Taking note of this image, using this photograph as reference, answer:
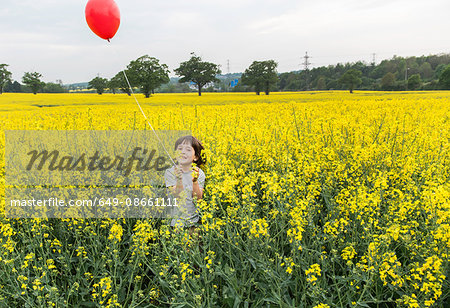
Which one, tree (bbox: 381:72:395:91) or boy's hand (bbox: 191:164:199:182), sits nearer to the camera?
boy's hand (bbox: 191:164:199:182)

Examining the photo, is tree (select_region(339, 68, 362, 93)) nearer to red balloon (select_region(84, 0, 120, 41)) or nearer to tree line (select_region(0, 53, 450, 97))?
tree line (select_region(0, 53, 450, 97))

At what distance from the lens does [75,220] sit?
8.20ft

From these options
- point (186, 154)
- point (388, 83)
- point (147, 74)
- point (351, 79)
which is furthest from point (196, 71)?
point (186, 154)

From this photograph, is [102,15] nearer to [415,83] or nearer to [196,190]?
[196,190]

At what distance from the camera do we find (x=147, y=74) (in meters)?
32.5

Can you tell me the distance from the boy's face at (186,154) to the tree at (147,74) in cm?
2890

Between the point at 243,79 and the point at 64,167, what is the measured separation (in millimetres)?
41689

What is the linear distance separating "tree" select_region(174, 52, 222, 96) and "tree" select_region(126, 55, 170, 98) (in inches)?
183

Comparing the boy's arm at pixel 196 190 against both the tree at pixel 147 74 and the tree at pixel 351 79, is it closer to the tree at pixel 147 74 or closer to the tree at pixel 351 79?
the tree at pixel 147 74

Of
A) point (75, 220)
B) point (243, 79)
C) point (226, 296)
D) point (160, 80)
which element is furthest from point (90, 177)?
point (243, 79)

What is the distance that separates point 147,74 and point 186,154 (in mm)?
32013

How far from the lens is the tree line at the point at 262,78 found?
33594 millimetres

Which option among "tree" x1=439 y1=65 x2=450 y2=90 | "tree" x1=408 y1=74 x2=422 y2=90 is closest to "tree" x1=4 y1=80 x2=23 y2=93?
"tree" x1=408 y1=74 x2=422 y2=90

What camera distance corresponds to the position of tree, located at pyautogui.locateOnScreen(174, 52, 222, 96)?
39906 millimetres
